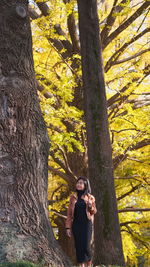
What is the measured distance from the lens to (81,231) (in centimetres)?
611

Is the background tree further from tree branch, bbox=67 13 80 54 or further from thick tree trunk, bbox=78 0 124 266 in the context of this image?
thick tree trunk, bbox=78 0 124 266

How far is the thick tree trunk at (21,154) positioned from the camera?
4.50 meters

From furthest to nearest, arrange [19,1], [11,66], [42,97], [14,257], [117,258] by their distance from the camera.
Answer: [42,97] < [117,258] < [19,1] < [11,66] < [14,257]

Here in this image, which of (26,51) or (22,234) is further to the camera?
(26,51)

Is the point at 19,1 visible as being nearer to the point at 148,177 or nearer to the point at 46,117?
the point at 46,117

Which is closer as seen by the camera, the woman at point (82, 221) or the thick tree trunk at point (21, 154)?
the thick tree trunk at point (21, 154)

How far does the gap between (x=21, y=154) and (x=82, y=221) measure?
1.96 metres

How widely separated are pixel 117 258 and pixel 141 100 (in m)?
5.82

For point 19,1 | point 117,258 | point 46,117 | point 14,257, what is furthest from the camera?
point 46,117


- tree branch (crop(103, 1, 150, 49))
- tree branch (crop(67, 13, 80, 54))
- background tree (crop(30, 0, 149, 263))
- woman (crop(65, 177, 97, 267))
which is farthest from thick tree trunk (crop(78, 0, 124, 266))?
tree branch (crop(67, 13, 80, 54))

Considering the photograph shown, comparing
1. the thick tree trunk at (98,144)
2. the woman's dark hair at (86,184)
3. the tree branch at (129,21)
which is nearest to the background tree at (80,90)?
the tree branch at (129,21)

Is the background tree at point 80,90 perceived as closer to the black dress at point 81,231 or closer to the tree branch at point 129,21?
the tree branch at point 129,21

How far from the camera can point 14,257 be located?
4246 millimetres

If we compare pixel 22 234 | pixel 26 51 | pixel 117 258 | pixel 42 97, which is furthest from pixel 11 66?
pixel 42 97
